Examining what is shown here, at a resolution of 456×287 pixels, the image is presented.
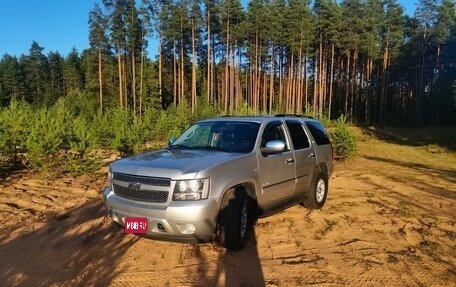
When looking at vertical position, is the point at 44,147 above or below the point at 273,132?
below

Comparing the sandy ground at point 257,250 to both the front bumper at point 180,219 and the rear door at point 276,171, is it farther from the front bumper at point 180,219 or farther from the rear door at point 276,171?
the rear door at point 276,171

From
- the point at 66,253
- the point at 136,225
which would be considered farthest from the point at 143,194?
the point at 66,253

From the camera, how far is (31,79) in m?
91.4

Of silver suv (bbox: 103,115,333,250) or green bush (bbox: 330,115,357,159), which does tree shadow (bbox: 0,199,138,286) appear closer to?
silver suv (bbox: 103,115,333,250)

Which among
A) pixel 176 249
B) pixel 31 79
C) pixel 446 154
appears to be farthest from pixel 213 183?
pixel 31 79

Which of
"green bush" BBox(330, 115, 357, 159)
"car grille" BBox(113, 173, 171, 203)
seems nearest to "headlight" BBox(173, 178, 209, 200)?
"car grille" BBox(113, 173, 171, 203)

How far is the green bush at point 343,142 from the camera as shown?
1770cm

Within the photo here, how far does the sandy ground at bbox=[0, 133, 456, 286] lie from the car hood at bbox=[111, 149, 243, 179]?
1201mm

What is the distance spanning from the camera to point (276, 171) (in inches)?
260

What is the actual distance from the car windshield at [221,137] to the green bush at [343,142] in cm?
1167

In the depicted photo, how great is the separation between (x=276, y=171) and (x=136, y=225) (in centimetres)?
238

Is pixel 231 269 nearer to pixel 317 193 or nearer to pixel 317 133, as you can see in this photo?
pixel 317 193

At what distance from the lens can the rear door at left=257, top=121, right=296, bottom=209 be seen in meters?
6.31

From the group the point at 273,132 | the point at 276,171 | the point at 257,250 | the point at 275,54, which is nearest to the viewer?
the point at 257,250
